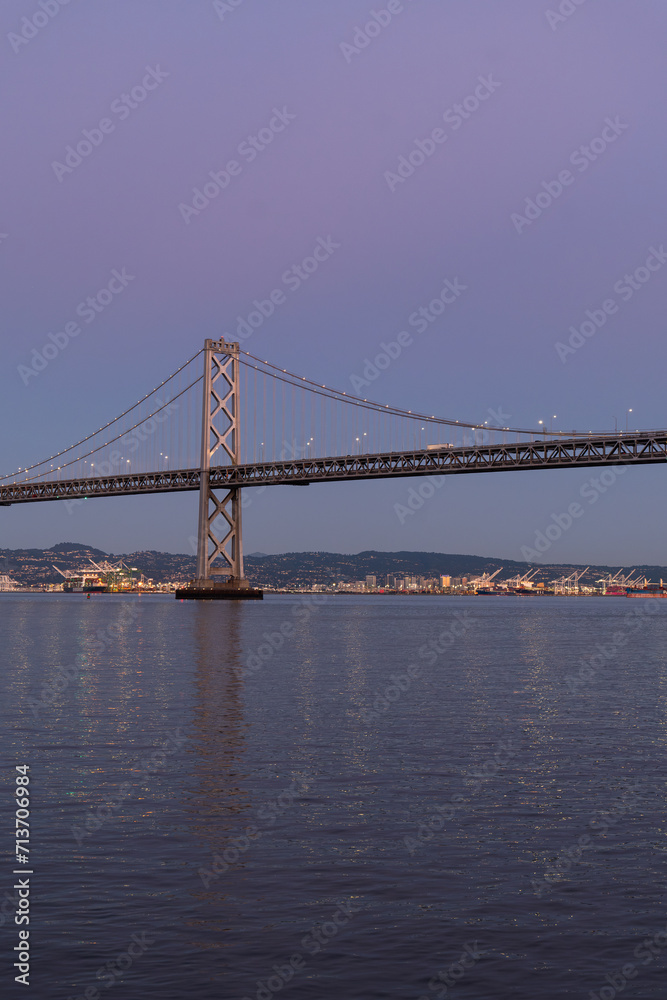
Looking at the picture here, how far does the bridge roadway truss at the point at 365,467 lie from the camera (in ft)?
261

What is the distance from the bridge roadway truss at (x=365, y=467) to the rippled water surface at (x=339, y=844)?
57354 mm

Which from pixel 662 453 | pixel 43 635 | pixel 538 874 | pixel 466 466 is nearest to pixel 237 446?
pixel 466 466

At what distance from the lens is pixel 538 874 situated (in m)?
9.66

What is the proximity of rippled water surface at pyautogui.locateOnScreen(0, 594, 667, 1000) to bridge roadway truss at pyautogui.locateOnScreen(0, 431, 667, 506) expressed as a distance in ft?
188

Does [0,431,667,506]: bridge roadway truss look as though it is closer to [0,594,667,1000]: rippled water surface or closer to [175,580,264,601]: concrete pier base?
[175,580,264,601]: concrete pier base

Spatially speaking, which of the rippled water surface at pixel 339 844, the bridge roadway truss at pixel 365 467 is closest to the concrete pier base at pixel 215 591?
the bridge roadway truss at pixel 365 467

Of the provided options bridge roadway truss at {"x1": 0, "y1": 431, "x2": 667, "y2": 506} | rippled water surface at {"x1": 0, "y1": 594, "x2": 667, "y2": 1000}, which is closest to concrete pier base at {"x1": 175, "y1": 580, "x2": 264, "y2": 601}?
bridge roadway truss at {"x1": 0, "y1": 431, "x2": 667, "y2": 506}

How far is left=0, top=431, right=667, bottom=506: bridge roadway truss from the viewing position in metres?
79.6

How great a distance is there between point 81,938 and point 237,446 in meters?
93.3

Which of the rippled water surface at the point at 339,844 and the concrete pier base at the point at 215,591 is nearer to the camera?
the rippled water surface at the point at 339,844

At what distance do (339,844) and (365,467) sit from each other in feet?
268

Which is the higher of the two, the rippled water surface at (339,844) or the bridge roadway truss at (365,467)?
the bridge roadway truss at (365,467)

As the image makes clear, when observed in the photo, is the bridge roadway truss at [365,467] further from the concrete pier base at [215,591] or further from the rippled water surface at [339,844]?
the rippled water surface at [339,844]

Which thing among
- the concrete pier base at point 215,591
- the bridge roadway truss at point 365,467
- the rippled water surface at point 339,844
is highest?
the bridge roadway truss at point 365,467
